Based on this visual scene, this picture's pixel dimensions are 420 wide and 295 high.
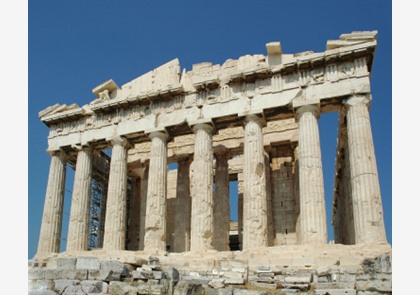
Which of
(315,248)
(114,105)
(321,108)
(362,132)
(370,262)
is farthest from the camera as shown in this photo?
(114,105)

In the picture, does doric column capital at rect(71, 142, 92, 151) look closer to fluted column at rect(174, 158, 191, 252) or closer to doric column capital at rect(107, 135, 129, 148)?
doric column capital at rect(107, 135, 129, 148)

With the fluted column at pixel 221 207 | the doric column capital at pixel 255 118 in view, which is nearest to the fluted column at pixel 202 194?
the doric column capital at pixel 255 118

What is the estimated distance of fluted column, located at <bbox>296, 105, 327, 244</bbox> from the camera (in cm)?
1741

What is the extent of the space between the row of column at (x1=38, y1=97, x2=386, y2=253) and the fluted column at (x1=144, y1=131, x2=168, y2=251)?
4cm

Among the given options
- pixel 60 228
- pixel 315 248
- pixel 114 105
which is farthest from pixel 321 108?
pixel 60 228

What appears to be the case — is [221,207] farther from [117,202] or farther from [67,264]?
[67,264]

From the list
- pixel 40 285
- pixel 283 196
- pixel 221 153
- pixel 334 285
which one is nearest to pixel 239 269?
pixel 334 285

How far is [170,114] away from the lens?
2228cm

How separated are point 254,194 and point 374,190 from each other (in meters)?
4.65

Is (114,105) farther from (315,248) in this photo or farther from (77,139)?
(315,248)

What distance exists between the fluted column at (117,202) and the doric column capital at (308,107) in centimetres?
889

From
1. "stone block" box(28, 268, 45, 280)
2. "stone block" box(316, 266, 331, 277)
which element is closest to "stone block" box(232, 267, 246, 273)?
"stone block" box(316, 266, 331, 277)

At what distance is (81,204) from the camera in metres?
23.1

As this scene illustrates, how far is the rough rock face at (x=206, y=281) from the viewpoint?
11.7 metres
